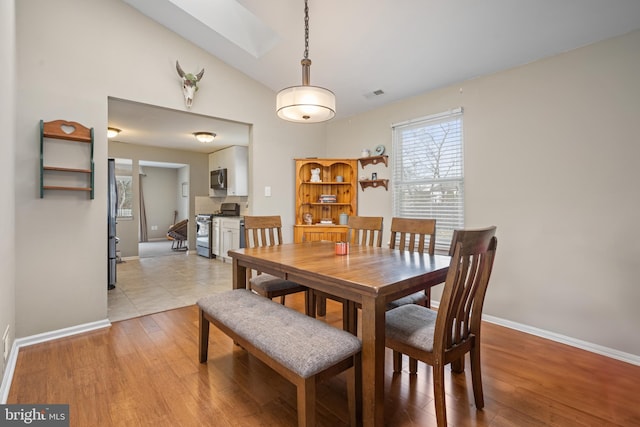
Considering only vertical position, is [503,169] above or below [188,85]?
below

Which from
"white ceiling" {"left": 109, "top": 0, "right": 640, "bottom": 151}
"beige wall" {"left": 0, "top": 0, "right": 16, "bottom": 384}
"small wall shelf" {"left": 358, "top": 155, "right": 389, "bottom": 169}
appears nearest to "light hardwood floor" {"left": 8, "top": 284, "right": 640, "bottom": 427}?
"beige wall" {"left": 0, "top": 0, "right": 16, "bottom": 384}

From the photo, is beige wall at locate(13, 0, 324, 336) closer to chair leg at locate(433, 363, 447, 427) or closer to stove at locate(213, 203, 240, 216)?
chair leg at locate(433, 363, 447, 427)

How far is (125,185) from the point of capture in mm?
7344

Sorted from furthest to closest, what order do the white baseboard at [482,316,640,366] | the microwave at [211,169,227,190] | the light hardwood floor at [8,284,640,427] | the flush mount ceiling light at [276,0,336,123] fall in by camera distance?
the microwave at [211,169,227,190] < the white baseboard at [482,316,640,366] < the flush mount ceiling light at [276,0,336,123] < the light hardwood floor at [8,284,640,427]

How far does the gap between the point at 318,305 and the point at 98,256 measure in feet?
6.85

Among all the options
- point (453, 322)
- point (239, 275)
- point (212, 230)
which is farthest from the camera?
point (212, 230)

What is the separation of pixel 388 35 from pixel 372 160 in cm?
153

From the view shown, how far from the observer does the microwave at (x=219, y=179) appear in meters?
6.39

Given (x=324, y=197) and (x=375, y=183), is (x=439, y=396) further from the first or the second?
(x=324, y=197)

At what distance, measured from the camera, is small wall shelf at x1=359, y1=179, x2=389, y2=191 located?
3.78m

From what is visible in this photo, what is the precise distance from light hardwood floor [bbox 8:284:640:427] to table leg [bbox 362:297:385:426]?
25 centimetres

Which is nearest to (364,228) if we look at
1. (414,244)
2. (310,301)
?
(414,244)

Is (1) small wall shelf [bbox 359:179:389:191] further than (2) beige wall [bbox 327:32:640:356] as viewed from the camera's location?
Yes

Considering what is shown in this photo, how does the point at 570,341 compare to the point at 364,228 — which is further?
the point at 364,228
